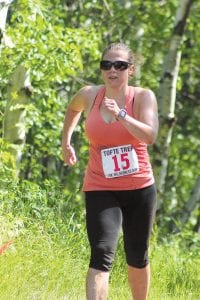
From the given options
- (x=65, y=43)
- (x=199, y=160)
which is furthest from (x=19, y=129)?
(x=199, y=160)

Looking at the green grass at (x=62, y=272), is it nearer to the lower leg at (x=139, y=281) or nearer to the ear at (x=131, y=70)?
the lower leg at (x=139, y=281)

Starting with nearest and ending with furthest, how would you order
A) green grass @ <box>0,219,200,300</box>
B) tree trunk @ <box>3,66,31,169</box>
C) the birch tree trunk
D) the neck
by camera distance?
the neck, green grass @ <box>0,219,200,300</box>, tree trunk @ <box>3,66,31,169</box>, the birch tree trunk

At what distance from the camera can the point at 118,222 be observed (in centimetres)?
571

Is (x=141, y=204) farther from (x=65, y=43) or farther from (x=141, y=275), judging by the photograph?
(x=65, y=43)

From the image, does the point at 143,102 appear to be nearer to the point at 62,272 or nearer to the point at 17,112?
the point at 62,272

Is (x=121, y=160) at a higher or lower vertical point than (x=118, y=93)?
lower

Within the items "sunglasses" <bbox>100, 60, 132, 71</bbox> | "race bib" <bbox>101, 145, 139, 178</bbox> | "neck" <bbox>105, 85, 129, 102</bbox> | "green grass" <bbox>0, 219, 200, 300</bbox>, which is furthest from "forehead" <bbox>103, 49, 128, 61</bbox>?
"green grass" <bbox>0, 219, 200, 300</bbox>

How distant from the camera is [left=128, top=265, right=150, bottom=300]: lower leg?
6016 millimetres

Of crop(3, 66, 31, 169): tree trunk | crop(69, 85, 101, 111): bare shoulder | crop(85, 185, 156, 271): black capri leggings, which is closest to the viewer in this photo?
crop(85, 185, 156, 271): black capri leggings

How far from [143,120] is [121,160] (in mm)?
276

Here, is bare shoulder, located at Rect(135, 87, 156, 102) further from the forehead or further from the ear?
the forehead

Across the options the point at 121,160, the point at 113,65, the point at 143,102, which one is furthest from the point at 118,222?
the point at 113,65

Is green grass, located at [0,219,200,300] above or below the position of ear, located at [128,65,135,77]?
below

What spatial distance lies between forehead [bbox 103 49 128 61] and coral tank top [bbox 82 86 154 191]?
0.80 ft
